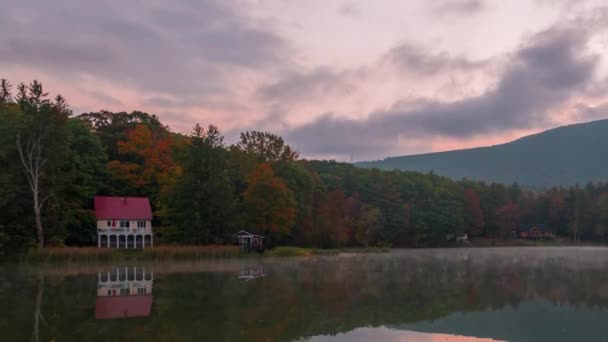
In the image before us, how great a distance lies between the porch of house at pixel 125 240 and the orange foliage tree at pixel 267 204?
417 inches

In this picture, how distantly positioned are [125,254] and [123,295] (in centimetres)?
2376

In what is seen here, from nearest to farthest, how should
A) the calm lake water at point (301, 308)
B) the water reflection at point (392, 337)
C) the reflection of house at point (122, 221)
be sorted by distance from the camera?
the water reflection at point (392, 337) → the calm lake water at point (301, 308) → the reflection of house at point (122, 221)

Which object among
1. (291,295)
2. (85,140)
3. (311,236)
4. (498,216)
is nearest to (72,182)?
(85,140)

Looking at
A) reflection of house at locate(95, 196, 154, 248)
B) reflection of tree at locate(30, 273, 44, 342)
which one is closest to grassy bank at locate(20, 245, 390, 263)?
reflection of house at locate(95, 196, 154, 248)

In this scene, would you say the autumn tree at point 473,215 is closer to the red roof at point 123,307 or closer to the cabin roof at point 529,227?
the cabin roof at point 529,227

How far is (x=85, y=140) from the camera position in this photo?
5694 cm

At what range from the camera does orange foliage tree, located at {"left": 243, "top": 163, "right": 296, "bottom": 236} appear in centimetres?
6000

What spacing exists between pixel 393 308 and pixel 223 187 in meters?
37.8

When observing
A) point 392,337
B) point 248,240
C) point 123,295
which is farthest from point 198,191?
point 392,337

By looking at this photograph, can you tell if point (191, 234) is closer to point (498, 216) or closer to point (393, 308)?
point (393, 308)

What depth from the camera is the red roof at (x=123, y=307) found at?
56.0 feet

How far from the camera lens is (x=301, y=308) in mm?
18359

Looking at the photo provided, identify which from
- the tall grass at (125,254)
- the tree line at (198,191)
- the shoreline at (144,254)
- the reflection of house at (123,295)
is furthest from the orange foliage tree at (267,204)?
the reflection of house at (123,295)

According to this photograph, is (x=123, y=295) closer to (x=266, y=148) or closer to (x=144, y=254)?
(x=144, y=254)
